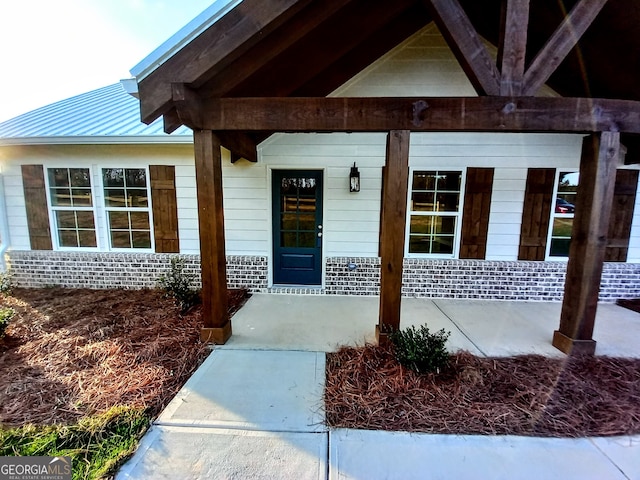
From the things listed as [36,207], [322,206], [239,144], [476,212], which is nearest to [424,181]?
[476,212]

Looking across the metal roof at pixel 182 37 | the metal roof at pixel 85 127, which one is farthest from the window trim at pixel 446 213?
the metal roof at pixel 85 127

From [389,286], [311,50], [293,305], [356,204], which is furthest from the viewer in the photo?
[356,204]

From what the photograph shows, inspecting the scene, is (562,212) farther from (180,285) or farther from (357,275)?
(180,285)

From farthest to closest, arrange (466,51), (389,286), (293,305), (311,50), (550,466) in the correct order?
(293,305) → (311,50) → (389,286) → (466,51) → (550,466)

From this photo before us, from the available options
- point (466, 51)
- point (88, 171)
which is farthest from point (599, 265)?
point (88, 171)

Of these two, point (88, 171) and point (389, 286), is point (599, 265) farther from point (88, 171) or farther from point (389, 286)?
point (88, 171)

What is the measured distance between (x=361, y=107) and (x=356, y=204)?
2158mm

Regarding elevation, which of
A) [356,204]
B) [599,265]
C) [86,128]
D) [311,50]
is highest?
[311,50]

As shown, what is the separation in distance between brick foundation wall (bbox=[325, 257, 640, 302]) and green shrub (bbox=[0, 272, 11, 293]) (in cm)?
548

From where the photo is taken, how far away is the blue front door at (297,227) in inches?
193

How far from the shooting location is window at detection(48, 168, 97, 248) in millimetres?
5012

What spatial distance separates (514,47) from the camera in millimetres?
2502

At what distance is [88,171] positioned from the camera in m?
4.98

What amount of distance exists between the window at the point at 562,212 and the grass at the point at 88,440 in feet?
19.5
